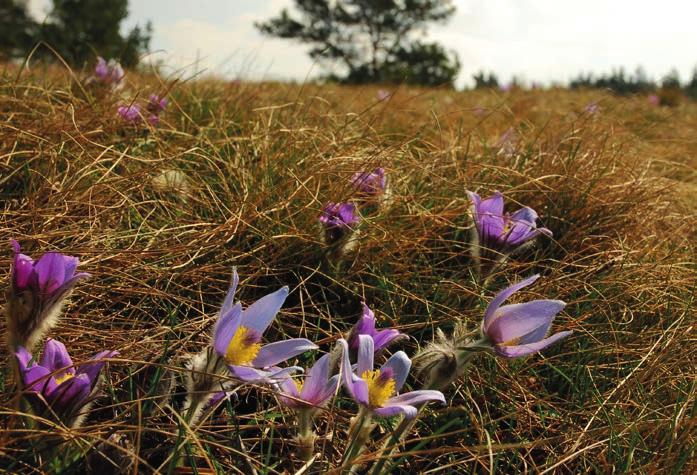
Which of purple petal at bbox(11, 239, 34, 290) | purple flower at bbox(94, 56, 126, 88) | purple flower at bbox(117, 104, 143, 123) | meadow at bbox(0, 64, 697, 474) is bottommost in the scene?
meadow at bbox(0, 64, 697, 474)

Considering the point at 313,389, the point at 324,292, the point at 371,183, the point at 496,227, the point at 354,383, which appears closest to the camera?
the point at 354,383

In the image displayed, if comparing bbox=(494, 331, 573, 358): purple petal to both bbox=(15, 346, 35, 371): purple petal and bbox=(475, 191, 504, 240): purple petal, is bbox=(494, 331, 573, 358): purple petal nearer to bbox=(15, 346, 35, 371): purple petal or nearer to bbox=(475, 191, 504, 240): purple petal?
bbox=(475, 191, 504, 240): purple petal

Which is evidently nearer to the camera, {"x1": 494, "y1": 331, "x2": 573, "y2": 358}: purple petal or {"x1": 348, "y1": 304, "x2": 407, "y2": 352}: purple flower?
{"x1": 494, "y1": 331, "x2": 573, "y2": 358}: purple petal

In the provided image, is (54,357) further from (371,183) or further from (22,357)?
(371,183)

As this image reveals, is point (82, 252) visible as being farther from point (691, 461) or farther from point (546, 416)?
point (691, 461)

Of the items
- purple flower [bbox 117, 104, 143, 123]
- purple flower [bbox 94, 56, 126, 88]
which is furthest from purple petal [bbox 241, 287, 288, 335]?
purple flower [bbox 94, 56, 126, 88]

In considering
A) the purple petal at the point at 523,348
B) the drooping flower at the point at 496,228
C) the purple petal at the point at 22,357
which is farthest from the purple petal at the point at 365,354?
the drooping flower at the point at 496,228

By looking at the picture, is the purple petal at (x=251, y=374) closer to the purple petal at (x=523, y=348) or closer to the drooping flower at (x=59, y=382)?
the drooping flower at (x=59, y=382)

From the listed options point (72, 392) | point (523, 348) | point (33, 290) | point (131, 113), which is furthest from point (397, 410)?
point (131, 113)
